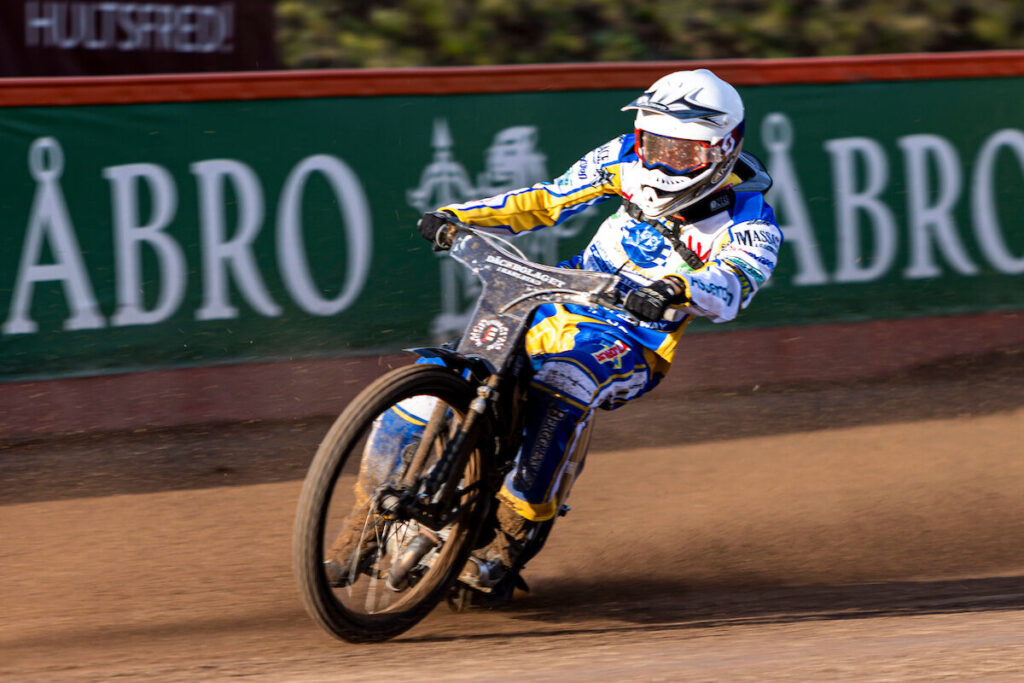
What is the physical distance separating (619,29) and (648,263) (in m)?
6.53

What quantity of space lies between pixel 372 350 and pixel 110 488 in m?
1.86

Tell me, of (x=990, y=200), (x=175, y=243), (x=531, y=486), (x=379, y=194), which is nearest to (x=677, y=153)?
(x=531, y=486)

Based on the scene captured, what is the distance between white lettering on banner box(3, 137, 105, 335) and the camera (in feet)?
22.4

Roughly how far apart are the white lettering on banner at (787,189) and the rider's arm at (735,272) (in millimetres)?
3513

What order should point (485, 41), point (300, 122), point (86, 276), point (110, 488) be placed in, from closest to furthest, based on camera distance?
point (110, 488), point (86, 276), point (300, 122), point (485, 41)

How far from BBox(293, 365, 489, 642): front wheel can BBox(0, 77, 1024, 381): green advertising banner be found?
3060 millimetres

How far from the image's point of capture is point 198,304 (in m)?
7.16

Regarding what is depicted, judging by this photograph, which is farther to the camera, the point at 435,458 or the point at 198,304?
the point at 198,304

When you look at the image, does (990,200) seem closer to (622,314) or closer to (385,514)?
(622,314)

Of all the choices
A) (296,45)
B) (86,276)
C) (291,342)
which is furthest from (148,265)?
(296,45)

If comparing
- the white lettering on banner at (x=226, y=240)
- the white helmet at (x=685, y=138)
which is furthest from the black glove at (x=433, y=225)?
→ the white lettering on banner at (x=226, y=240)

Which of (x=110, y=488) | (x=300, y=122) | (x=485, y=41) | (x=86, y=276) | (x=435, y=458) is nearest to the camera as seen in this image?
(x=435, y=458)

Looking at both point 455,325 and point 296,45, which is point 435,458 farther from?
point 296,45

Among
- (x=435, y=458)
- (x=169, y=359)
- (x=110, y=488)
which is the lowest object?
(x=110, y=488)
